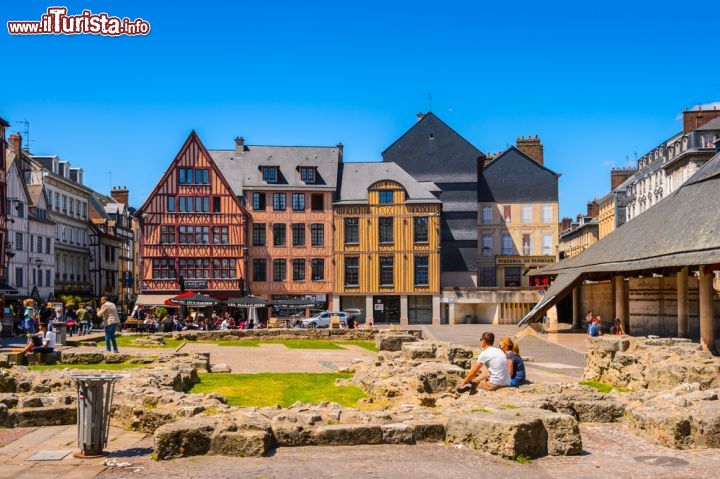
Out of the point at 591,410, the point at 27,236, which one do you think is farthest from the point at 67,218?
the point at 591,410

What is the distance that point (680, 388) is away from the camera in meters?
14.4

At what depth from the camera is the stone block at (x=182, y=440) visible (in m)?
10.5

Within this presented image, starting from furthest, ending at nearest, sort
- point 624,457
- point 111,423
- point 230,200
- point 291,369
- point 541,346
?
1. point 230,200
2. point 541,346
3. point 291,369
4. point 111,423
5. point 624,457

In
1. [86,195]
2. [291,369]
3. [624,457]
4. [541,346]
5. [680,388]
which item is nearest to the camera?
[624,457]

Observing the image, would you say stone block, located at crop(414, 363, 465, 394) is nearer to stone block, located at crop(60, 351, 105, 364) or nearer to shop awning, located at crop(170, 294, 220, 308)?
stone block, located at crop(60, 351, 105, 364)

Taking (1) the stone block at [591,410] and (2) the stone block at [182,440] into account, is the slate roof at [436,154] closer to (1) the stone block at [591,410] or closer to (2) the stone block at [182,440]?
(1) the stone block at [591,410]

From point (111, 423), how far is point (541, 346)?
26232mm

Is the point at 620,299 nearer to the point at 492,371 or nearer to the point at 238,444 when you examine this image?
the point at 492,371

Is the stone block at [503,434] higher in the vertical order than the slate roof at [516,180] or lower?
lower

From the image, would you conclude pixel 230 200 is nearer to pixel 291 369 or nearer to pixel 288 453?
pixel 291 369

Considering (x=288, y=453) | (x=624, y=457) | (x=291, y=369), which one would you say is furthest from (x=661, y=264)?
(x=288, y=453)

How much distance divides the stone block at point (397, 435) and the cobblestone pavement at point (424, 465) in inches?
6.1

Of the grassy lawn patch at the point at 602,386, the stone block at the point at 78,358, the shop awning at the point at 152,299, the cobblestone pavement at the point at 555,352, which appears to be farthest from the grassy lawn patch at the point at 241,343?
the grassy lawn patch at the point at 602,386

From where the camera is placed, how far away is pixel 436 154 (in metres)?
71.1
